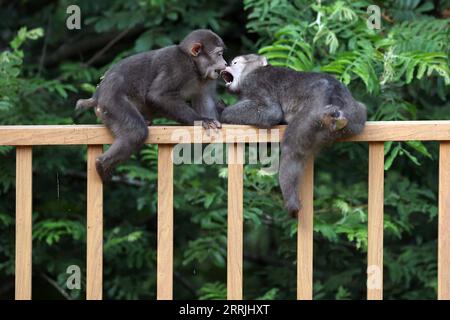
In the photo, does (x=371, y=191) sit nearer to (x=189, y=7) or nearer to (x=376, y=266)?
(x=376, y=266)

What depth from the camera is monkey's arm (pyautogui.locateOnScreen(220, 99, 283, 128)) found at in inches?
129

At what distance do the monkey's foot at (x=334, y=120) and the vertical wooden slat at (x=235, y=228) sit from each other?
42 cm

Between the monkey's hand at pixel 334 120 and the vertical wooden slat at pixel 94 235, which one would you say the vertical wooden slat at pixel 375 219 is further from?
the vertical wooden slat at pixel 94 235

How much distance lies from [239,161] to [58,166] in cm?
227

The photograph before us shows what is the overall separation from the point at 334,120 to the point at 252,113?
40 cm

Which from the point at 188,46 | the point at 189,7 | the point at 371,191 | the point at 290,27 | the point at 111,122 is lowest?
the point at 371,191

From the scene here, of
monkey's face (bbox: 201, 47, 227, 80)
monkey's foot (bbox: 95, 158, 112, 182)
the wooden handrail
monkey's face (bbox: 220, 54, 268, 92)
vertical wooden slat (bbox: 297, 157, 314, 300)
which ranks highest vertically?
monkey's face (bbox: 201, 47, 227, 80)

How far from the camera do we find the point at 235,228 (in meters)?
2.91

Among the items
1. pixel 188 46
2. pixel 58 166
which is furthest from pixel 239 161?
pixel 58 166

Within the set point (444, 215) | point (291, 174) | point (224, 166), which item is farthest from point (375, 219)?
point (224, 166)

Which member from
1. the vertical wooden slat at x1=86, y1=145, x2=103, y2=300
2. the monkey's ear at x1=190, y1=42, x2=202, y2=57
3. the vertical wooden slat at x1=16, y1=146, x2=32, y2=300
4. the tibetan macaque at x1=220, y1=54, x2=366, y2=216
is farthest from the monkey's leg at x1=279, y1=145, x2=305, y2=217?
the vertical wooden slat at x1=16, y1=146, x2=32, y2=300

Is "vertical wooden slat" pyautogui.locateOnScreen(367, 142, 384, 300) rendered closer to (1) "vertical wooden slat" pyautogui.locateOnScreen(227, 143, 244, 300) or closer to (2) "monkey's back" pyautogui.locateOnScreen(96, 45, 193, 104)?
(1) "vertical wooden slat" pyautogui.locateOnScreen(227, 143, 244, 300)

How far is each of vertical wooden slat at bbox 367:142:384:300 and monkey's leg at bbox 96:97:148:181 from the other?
34.9 inches

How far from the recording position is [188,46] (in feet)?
12.4
